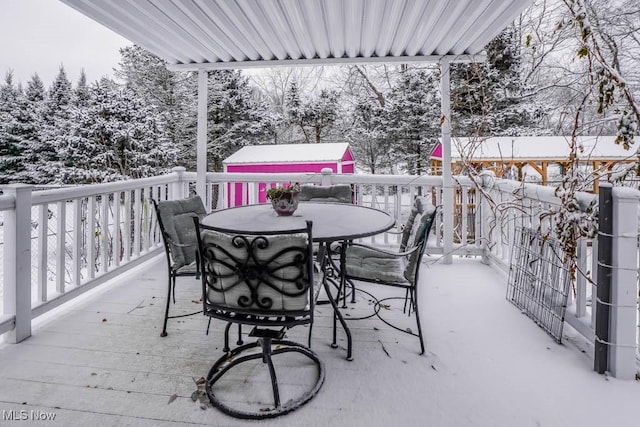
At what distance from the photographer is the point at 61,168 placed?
10.5 metres

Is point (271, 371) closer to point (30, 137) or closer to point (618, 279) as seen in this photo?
point (618, 279)

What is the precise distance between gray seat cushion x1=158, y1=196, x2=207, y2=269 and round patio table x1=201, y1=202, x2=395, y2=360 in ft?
0.64

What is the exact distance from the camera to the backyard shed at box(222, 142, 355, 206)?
406 inches

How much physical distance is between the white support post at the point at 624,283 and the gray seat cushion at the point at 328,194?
2.15m

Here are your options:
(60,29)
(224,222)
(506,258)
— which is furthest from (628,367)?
(60,29)

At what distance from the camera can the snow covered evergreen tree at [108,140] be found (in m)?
9.89

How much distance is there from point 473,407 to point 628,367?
3.05 feet

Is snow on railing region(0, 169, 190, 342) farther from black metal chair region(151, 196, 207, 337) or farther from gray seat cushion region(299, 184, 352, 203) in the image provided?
gray seat cushion region(299, 184, 352, 203)

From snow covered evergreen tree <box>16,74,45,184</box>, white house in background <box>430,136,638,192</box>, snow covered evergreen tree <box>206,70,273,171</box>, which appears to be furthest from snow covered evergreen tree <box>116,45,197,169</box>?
white house in background <box>430,136,638,192</box>

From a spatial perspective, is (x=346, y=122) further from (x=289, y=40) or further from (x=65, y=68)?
(x=65, y=68)

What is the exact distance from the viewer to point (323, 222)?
2.48 metres

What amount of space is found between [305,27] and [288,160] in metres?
6.94

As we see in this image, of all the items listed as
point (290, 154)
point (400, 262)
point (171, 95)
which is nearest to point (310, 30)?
point (400, 262)
